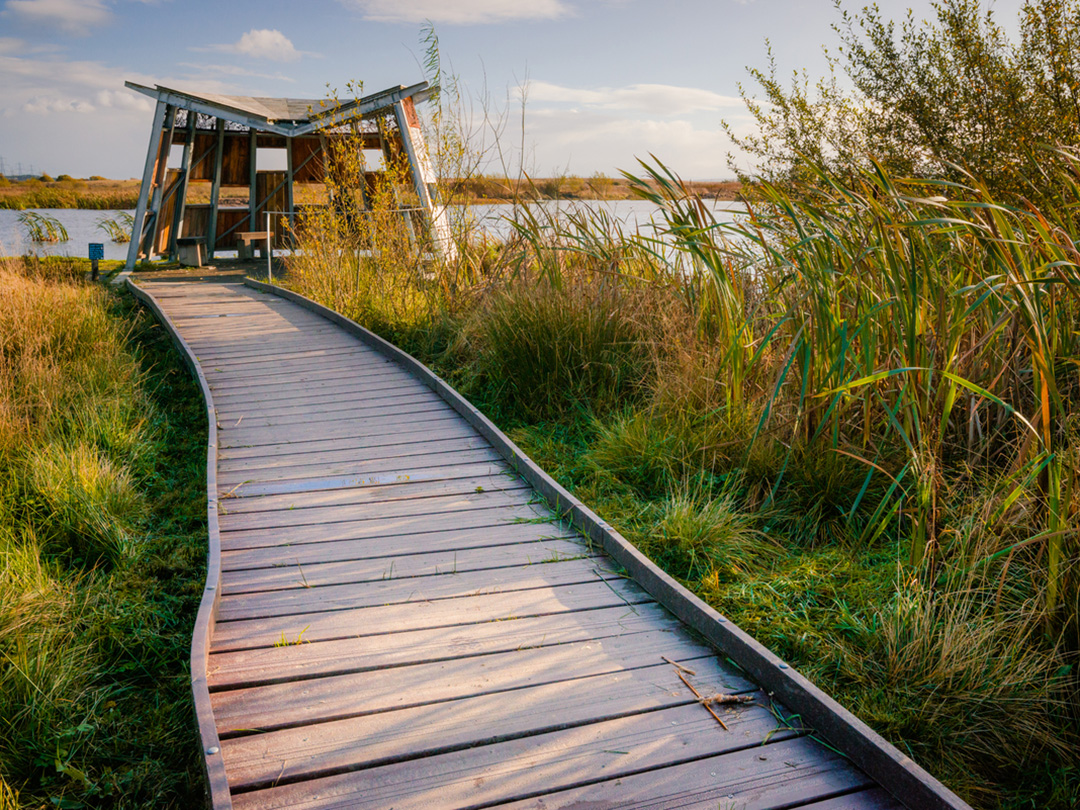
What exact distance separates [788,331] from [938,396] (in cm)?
122

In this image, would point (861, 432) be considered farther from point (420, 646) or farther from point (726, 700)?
point (420, 646)

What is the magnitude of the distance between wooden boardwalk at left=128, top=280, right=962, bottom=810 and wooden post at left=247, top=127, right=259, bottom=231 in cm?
1120

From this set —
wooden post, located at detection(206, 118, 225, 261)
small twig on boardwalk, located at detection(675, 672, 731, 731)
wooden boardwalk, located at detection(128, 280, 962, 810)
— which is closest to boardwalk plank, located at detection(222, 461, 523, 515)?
wooden boardwalk, located at detection(128, 280, 962, 810)

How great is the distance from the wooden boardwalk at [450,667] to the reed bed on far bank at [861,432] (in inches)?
15.4

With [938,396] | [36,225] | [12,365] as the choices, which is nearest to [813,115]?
[938,396]

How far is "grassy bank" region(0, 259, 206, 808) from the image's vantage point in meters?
2.25

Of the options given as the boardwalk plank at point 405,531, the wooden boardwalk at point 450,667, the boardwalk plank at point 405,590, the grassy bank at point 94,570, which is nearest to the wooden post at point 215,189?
the grassy bank at point 94,570

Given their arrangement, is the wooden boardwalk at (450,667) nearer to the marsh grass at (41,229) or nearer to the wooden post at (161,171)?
the wooden post at (161,171)

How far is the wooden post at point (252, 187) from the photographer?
14039mm

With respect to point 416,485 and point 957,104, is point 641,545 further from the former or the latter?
point 957,104

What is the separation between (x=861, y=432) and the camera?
3695 mm

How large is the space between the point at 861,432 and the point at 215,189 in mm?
13186

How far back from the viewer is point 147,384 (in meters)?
6.19

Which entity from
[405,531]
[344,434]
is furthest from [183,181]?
[405,531]
